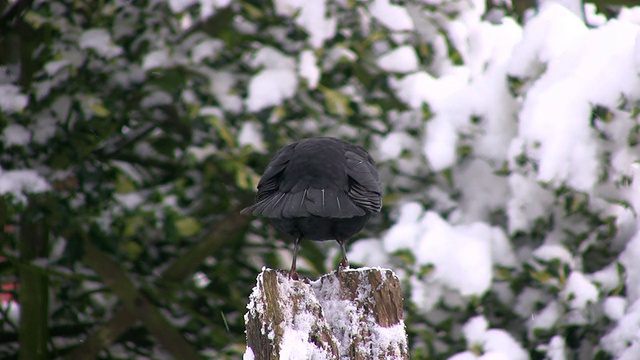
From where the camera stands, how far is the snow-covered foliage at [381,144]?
345 cm

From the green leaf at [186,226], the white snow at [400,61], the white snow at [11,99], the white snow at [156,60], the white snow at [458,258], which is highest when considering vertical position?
the white snow at [156,60]

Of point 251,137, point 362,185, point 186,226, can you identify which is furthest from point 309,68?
point 362,185

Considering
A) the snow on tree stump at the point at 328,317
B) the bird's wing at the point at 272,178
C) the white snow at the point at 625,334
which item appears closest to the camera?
the snow on tree stump at the point at 328,317

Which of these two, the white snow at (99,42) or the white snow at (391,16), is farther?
the white snow at (99,42)

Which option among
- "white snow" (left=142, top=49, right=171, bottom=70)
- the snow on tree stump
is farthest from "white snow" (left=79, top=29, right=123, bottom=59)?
the snow on tree stump

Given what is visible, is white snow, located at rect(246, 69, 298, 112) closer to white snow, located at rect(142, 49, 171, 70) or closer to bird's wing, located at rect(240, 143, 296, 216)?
white snow, located at rect(142, 49, 171, 70)

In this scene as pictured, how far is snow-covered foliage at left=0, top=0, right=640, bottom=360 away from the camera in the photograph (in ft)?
11.3

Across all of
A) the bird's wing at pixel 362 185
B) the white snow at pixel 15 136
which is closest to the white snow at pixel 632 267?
the bird's wing at pixel 362 185

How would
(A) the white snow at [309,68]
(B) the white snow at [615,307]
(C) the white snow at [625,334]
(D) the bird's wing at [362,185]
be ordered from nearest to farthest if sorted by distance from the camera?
(D) the bird's wing at [362,185] < (C) the white snow at [625,334] < (B) the white snow at [615,307] < (A) the white snow at [309,68]

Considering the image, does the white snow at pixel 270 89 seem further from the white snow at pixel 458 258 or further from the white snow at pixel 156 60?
the white snow at pixel 458 258

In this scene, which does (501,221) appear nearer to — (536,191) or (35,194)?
(536,191)

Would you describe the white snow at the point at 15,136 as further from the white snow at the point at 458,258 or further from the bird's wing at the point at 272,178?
the white snow at the point at 458,258

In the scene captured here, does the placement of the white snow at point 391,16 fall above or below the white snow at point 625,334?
above

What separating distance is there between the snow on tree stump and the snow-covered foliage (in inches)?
52.5
